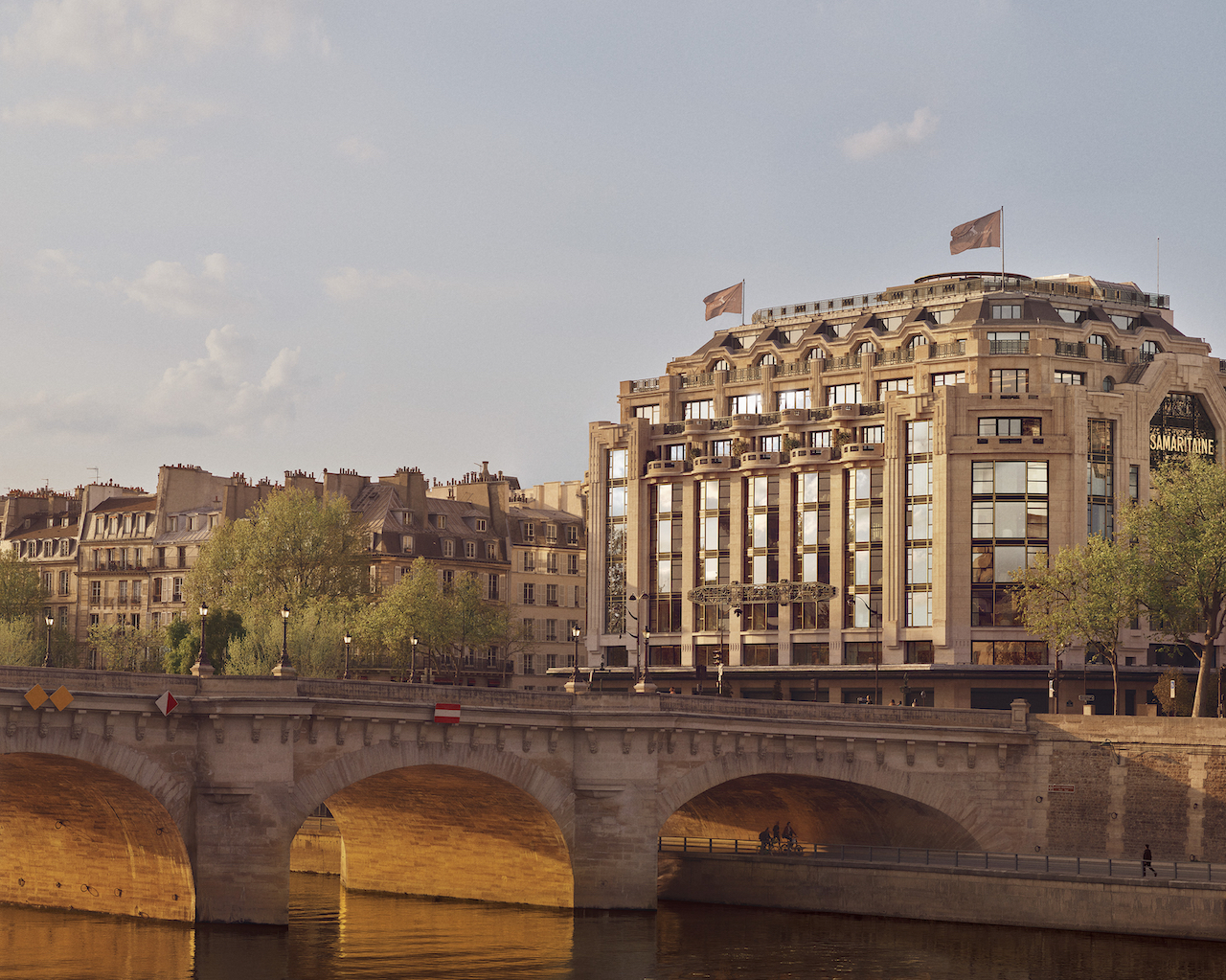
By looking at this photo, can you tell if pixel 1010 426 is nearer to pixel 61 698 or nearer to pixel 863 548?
pixel 863 548

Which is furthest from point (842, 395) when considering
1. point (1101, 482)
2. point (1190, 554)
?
point (1190, 554)

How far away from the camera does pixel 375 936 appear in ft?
256

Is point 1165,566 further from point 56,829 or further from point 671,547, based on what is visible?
point 56,829

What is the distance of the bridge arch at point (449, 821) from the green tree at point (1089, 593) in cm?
3671

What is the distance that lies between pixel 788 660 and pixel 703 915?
54920mm

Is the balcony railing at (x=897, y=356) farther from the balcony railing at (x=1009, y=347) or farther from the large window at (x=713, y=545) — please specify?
the large window at (x=713, y=545)

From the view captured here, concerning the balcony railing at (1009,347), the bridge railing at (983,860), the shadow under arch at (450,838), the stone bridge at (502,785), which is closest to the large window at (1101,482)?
the balcony railing at (1009,347)

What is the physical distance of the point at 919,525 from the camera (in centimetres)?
A: 13038

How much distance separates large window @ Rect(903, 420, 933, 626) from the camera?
12975cm

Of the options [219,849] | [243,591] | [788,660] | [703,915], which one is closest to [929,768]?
[703,915]

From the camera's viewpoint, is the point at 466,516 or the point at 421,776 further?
the point at 466,516

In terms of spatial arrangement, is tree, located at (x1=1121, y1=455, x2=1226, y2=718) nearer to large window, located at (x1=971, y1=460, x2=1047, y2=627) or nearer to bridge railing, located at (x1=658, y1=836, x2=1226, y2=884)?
large window, located at (x1=971, y1=460, x2=1047, y2=627)

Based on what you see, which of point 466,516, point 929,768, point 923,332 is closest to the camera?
point 929,768

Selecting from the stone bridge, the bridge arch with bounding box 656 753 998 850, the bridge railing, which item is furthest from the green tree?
the bridge railing
